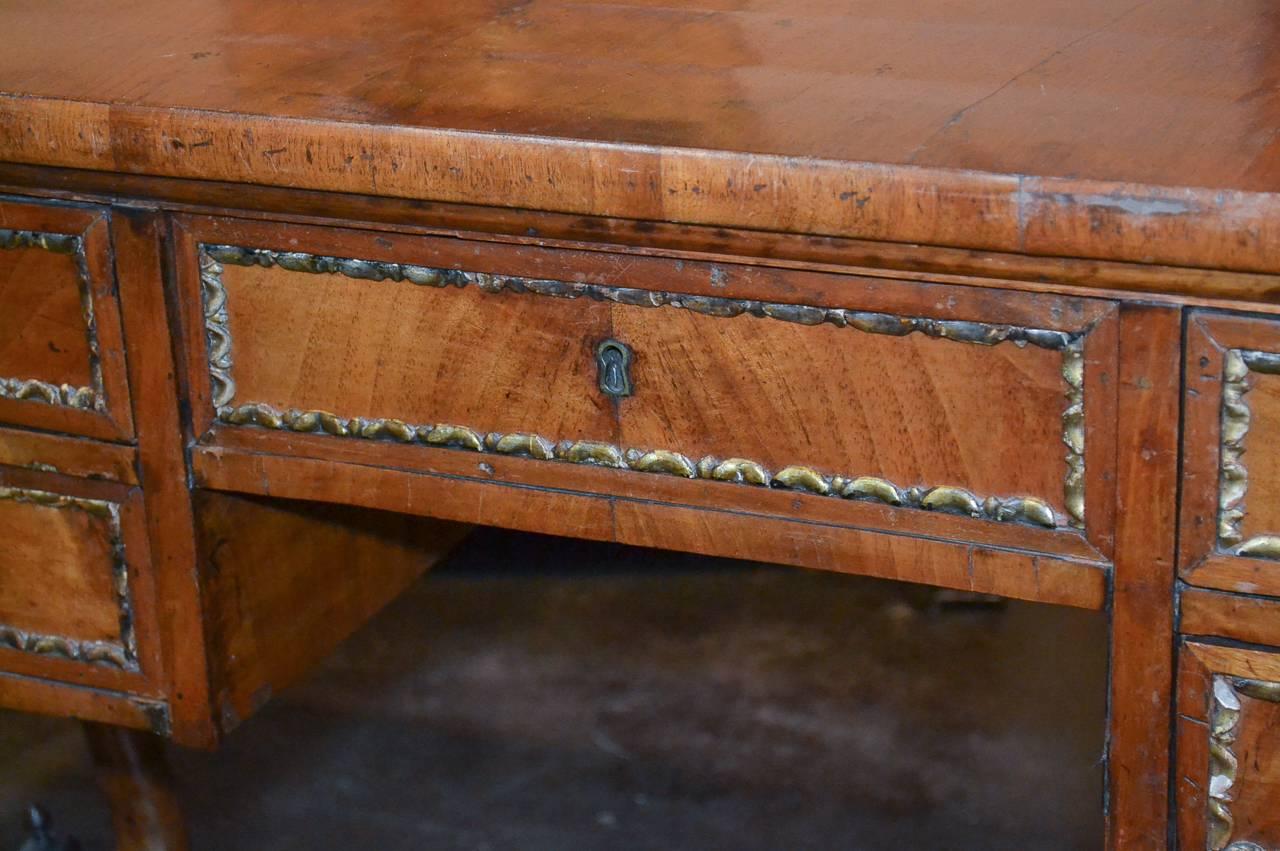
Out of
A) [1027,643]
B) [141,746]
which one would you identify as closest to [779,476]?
[141,746]

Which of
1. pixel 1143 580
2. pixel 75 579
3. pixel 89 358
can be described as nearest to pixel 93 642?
pixel 75 579

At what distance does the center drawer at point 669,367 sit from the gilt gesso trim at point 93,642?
0.33ft

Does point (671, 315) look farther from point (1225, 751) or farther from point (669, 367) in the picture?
point (1225, 751)

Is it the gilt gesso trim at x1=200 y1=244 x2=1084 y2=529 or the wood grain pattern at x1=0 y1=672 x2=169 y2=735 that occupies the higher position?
the gilt gesso trim at x1=200 y1=244 x2=1084 y2=529

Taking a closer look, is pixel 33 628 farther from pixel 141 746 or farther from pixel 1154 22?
pixel 1154 22

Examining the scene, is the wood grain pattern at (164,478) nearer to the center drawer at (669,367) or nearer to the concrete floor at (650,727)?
the center drawer at (669,367)

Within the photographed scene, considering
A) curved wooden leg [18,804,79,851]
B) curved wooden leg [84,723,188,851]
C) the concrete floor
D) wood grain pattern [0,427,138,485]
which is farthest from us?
the concrete floor

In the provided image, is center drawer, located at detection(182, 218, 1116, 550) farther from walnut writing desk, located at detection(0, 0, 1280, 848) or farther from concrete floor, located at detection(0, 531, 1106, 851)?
concrete floor, located at detection(0, 531, 1106, 851)

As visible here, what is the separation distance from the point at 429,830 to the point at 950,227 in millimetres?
899

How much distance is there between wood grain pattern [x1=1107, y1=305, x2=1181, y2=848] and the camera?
725 mm

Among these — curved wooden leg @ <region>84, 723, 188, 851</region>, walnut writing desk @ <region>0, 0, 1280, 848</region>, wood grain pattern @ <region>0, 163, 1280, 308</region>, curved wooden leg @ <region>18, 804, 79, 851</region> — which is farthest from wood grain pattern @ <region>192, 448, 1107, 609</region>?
curved wooden leg @ <region>18, 804, 79, 851</region>

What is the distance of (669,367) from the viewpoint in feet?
2.67

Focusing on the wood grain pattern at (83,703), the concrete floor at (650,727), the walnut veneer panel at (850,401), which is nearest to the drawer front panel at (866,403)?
the walnut veneer panel at (850,401)

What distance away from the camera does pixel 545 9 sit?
1.01m
